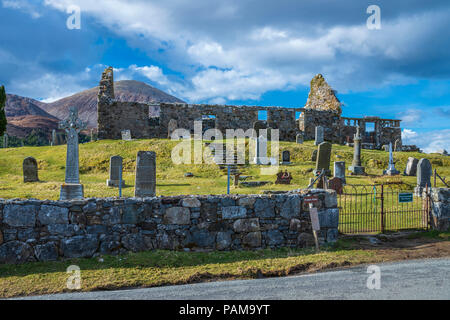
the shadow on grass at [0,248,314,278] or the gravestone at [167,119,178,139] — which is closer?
the shadow on grass at [0,248,314,278]

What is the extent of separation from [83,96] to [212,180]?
184 m

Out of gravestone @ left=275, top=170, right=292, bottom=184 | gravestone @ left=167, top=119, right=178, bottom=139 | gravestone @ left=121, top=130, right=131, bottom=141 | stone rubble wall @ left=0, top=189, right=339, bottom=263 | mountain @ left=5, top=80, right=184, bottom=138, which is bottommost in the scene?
stone rubble wall @ left=0, top=189, right=339, bottom=263

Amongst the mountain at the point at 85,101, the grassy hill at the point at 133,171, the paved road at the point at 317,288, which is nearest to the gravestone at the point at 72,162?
the grassy hill at the point at 133,171

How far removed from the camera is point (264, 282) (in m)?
6.41

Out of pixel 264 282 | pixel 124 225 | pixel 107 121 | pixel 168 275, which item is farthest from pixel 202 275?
pixel 107 121

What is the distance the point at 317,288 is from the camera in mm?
5863

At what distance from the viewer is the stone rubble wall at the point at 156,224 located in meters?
7.22

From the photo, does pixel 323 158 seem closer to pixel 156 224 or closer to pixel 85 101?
pixel 156 224

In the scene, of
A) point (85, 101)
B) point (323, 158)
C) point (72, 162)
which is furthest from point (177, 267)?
point (85, 101)

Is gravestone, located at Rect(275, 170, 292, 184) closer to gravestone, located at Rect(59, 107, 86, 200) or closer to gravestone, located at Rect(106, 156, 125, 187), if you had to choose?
gravestone, located at Rect(106, 156, 125, 187)

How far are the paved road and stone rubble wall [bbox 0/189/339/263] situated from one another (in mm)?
1668

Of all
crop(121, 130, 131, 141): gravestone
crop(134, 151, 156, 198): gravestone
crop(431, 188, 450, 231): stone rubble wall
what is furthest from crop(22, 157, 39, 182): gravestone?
crop(431, 188, 450, 231): stone rubble wall

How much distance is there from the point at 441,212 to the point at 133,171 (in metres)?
17.5

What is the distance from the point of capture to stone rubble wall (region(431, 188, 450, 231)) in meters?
10.2
